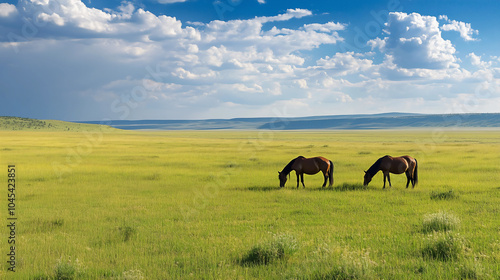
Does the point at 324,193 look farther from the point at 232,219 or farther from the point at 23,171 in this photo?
the point at 23,171

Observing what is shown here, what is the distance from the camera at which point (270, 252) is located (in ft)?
30.1

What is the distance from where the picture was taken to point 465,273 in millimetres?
7938

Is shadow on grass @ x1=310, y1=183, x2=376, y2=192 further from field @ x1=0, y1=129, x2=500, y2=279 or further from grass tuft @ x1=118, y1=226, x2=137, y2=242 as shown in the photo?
grass tuft @ x1=118, y1=226, x2=137, y2=242

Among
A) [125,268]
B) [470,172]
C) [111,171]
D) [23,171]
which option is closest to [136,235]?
[125,268]

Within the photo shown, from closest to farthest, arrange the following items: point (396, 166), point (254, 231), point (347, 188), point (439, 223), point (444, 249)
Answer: point (444, 249)
point (439, 223)
point (254, 231)
point (396, 166)
point (347, 188)

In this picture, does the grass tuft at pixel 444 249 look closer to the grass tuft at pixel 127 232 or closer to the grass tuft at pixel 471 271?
the grass tuft at pixel 471 271

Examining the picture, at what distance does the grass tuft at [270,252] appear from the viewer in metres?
9.14

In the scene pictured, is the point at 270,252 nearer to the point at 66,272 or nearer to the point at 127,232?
the point at 66,272

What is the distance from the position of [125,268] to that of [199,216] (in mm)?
5271

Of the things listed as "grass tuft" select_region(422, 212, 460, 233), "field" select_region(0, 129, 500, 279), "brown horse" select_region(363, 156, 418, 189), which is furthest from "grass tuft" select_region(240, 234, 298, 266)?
"brown horse" select_region(363, 156, 418, 189)

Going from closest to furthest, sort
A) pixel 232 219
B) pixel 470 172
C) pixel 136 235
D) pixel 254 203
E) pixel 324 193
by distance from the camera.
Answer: pixel 136 235
pixel 232 219
pixel 254 203
pixel 324 193
pixel 470 172

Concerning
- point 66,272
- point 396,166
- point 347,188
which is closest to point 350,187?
point 347,188

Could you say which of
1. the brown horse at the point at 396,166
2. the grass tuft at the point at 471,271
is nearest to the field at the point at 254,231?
the grass tuft at the point at 471,271

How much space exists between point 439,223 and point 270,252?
555 centimetres
